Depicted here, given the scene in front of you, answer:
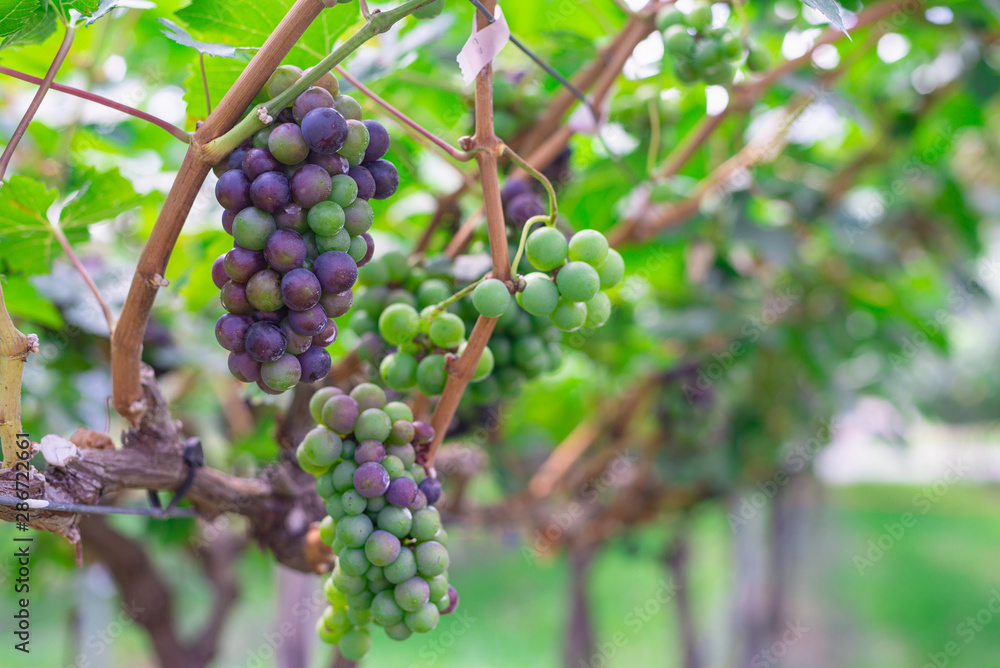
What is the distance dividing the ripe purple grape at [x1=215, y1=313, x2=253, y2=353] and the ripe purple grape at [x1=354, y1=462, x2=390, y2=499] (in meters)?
0.15

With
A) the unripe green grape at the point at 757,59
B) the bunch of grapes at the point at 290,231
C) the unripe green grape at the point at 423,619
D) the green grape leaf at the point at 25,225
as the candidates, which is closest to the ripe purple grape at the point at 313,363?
the bunch of grapes at the point at 290,231

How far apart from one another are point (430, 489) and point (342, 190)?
289 millimetres

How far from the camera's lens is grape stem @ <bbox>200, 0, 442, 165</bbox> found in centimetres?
51

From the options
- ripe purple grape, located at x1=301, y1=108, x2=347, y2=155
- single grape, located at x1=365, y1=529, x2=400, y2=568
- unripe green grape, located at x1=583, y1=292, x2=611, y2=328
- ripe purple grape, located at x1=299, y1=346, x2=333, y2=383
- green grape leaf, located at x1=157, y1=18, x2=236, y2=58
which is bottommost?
single grape, located at x1=365, y1=529, x2=400, y2=568

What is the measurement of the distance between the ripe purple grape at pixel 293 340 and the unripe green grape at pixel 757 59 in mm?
828

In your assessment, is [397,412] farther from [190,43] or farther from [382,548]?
[190,43]

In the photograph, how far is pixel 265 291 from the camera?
0.52 metres

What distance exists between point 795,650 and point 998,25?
→ 379cm

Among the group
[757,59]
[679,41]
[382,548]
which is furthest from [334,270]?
[757,59]

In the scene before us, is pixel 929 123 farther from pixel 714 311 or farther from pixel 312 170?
pixel 312 170

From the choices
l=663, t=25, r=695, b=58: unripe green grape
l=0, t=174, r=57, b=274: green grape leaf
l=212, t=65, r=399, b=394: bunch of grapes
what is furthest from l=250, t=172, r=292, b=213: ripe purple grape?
l=663, t=25, r=695, b=58: unripe green grape

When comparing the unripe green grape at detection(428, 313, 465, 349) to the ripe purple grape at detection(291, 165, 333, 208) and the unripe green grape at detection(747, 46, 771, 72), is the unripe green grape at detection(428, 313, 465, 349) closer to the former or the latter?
the ripe purple grape at detection(291, 165, 333, 208)

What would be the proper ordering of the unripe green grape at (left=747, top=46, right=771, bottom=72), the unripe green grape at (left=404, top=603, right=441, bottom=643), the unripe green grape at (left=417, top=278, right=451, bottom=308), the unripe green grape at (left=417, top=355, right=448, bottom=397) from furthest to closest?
1. the unripe green grape at (left=747, top=46, right=771, bottom=72)
2. the unripe green grape at (left=417, top=278, right=451, bottom=308)
3. the unripe green grape at (left=417, top=355, right=448, bottom=397)
4. the unripe green grape at (left=404, top=603, right=441, bottom=643)

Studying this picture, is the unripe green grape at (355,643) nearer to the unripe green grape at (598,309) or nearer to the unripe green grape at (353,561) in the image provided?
the unripe green grape at (353,561)
